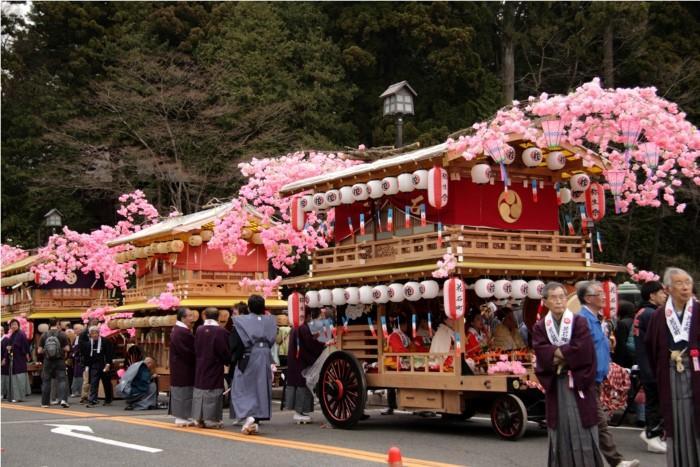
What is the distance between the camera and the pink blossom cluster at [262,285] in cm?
2317

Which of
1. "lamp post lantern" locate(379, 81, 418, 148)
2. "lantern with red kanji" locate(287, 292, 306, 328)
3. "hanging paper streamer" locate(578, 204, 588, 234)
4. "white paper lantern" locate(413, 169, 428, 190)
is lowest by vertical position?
"lantern with red kanji" locate(287, 292, 306, 328)

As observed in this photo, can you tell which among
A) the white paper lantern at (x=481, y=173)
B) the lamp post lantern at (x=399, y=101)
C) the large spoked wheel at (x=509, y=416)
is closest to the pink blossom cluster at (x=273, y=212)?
the lamp post lantern at (x=399, y=101)

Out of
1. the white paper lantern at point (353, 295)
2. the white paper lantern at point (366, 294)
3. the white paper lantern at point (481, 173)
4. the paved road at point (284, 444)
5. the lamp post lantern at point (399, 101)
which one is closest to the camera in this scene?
the paved road at point (284, 444)

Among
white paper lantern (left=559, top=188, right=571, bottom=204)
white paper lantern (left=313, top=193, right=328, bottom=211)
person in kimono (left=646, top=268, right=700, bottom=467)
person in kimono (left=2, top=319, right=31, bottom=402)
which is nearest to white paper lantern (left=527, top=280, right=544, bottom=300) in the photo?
white paper lantern (left=559, top=188, right=571, bottom=204)

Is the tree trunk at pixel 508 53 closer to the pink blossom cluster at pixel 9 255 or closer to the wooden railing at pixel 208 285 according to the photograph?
the wooden railing at pixel 208 285

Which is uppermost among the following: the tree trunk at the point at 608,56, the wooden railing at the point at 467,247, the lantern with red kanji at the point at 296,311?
the tree trunk at the point at 608,56

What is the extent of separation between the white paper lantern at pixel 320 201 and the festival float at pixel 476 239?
11cm

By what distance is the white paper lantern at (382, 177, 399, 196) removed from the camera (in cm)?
1475

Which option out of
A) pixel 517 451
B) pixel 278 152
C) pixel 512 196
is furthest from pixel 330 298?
pixel 278 152

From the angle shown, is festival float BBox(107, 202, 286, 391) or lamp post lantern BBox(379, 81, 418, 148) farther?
festival float BBox(107, 202, 286, 391)

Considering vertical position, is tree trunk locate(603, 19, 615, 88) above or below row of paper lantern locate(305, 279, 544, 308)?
above

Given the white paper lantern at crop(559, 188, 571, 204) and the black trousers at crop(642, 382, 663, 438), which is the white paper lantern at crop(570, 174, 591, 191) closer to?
the white paper lantern at crop(559, 188, 571, 204)

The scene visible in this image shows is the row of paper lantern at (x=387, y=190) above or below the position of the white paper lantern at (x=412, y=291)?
above

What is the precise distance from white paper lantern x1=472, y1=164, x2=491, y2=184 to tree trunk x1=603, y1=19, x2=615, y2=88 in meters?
20.5
